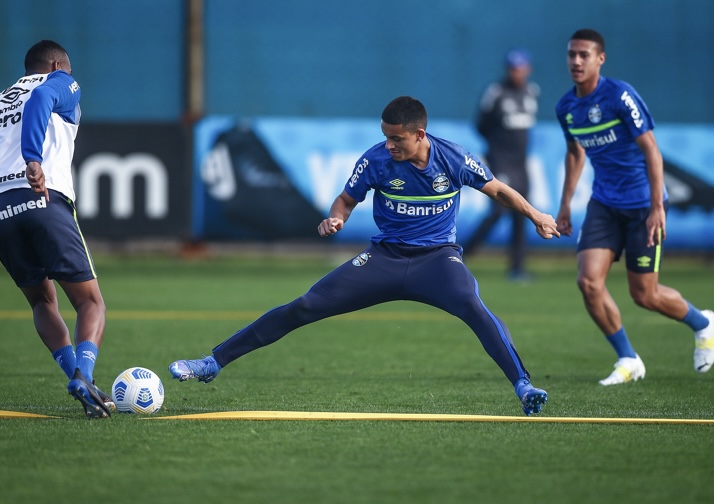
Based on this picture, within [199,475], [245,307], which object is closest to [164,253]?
[245,307]

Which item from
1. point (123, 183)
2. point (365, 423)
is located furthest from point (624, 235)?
point (123, 183)

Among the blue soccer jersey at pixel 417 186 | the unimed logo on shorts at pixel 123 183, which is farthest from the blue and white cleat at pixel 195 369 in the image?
the unimed logo on shorts at pixel 123 183

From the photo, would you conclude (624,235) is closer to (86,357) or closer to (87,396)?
(86,357)

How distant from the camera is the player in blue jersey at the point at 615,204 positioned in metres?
8.49

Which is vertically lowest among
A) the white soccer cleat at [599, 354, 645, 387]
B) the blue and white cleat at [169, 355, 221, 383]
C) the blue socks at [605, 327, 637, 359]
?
the white soccer cleat at [599, 354, 645, 387]

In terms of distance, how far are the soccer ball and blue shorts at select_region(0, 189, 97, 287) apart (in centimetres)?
67

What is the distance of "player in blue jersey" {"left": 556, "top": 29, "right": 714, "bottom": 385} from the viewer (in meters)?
8.49

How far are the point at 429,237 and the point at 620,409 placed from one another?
5.17 ft

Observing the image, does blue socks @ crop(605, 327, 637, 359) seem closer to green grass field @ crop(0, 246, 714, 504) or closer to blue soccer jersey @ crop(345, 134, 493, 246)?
green grass field @ crop(0, 246, 714, 504)

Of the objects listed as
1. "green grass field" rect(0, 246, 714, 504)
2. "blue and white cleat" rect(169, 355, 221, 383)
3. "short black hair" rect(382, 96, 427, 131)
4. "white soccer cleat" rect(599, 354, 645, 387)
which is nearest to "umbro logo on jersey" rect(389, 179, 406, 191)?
"short black hair" rect(382, 96, 427, 131)

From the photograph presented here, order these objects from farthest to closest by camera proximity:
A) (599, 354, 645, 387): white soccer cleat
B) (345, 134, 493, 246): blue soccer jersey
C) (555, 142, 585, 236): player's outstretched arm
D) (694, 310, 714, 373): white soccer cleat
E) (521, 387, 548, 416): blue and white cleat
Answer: (555, 142, 585, 236): player's outstretched arm < (694, 310, 714, 373): white soccer cleat < (599, 354, 645, 387): white soccer cleat < (345, 134, 493, 246): blue soccer jersey < (521, 387, 548, 416): blue and white cleat

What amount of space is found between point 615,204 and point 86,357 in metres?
3.99

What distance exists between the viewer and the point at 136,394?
679cm

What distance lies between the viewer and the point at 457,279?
7.00m
